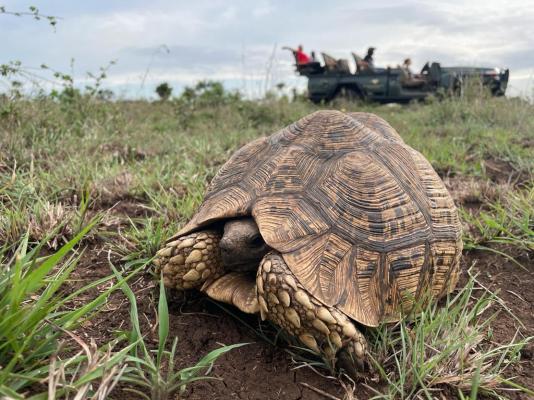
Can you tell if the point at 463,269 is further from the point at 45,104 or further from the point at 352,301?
the point at 45,104

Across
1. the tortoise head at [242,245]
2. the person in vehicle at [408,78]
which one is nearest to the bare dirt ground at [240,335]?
the tortoise head at [242,245]

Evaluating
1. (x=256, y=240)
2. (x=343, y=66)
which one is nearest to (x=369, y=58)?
(x=343, y=66)

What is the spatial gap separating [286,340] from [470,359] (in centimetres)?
61

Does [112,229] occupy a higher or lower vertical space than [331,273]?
lower

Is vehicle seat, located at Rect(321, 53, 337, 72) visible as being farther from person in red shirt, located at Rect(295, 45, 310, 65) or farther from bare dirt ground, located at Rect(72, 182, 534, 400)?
bare dirt ground, located at Rect(72, 182, 534, 400)

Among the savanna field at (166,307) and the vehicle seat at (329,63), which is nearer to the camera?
the savanna field at (166,307)

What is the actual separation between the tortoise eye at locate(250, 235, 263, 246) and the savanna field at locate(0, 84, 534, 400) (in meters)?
0.31

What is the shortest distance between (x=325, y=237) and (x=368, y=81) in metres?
13.1

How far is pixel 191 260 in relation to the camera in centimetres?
182

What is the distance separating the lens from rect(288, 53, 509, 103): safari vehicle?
1384cm

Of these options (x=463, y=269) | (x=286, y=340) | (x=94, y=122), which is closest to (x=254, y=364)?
(x=286, y=340)

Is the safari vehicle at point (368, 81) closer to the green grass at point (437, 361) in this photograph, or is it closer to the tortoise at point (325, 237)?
the tortoise at point (325, 237)

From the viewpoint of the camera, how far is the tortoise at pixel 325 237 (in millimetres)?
1538

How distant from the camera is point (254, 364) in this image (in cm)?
157
